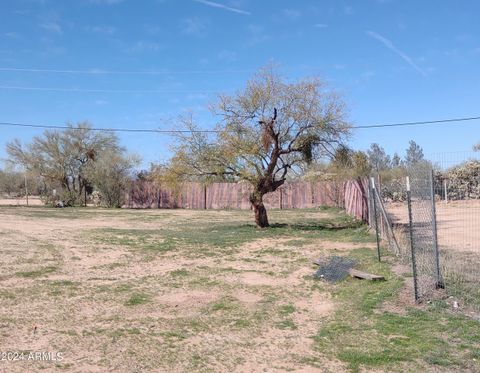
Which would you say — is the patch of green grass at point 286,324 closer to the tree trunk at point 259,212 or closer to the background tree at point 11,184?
the tree trunk at point 259,212

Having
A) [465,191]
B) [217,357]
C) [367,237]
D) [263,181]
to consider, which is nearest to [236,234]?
[263,181]

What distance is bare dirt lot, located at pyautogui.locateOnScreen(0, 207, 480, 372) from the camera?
18.0 ft

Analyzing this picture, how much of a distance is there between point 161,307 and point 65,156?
136 feet

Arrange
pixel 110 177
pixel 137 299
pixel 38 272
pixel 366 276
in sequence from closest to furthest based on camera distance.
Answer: pixel 137 299 → pixel 366 276 → pixel 38 272 → pixel 110 177

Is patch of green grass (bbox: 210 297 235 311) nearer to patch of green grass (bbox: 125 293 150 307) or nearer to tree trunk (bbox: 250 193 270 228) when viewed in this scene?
patch of green grass (bbox: 125 293 150 307)

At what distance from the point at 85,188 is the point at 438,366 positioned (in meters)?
44.4

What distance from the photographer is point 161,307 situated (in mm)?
7836

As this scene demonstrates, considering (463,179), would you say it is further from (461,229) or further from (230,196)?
(230,196)

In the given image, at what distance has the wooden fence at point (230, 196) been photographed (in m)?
39.7

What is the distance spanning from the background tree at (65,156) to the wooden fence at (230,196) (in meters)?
5.05

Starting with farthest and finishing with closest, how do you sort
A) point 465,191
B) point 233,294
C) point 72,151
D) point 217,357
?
1. point 72,151
2. point 465,191
3. point 233,294
4. point 217,357

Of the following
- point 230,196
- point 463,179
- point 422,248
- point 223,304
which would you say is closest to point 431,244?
point 422,248

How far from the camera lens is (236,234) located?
63.0 feet

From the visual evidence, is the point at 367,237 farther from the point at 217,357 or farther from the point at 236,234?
the point at 217,357
